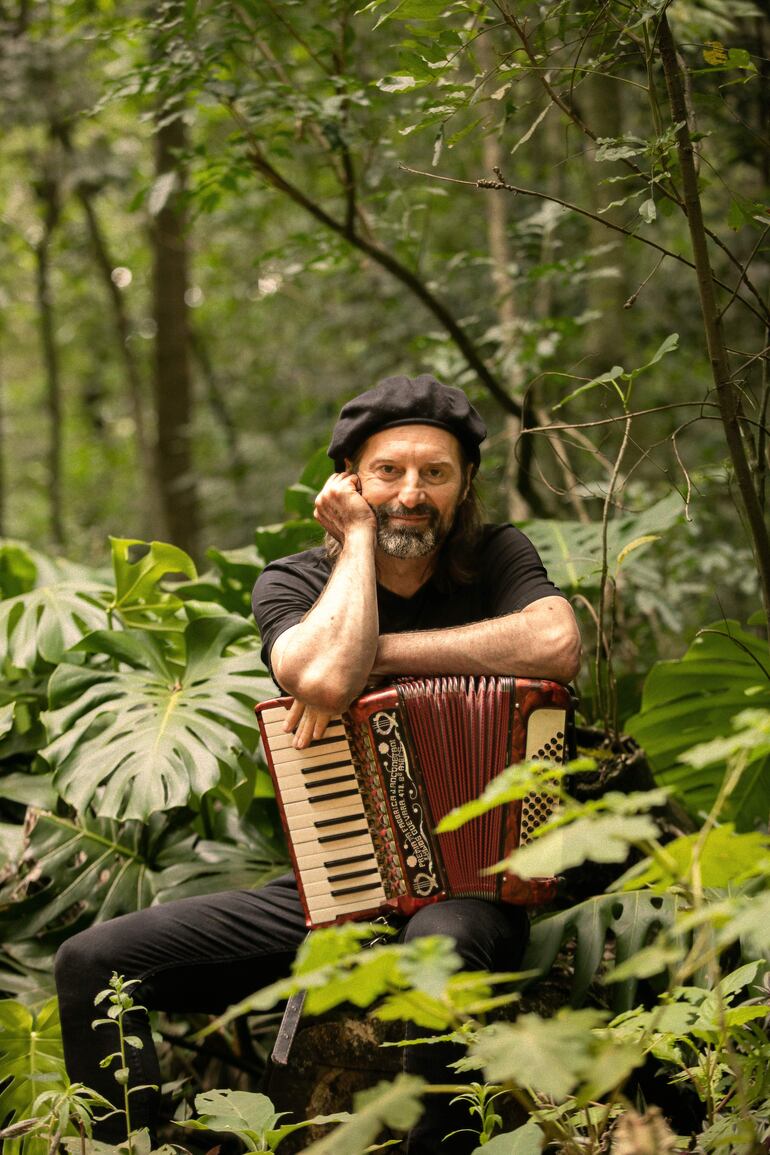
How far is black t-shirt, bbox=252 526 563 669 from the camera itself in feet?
8.87

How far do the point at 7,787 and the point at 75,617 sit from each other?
1.75 ft

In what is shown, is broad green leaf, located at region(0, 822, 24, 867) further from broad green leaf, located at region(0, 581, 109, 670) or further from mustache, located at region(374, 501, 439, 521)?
mustache, located at region(374, 501, 439, 521)

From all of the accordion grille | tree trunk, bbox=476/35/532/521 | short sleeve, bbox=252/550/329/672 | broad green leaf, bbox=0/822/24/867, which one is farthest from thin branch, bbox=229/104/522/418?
broad green leaf, bbox=0/822/24/867

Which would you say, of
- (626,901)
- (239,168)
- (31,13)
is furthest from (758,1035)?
(31,13)

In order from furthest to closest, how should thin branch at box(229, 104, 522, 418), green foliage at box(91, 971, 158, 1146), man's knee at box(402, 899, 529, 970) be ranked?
thin branch at box(229, 104, 522, 418) → man's knee at box(402, 899, 529, 970) → green foliage at box(91, 971, 158, 1146)

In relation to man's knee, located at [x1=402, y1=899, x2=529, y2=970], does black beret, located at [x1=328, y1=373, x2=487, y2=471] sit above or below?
above

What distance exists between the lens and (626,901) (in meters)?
2.66

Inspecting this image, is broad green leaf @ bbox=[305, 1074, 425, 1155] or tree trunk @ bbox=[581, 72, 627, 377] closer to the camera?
broad green leaf @ bbox=[305, 1074, 425, 1155]

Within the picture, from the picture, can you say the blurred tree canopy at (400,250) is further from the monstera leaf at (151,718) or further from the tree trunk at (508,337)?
the monstera leaf at (151,718)

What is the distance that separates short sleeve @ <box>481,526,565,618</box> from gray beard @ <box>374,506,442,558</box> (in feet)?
0.56

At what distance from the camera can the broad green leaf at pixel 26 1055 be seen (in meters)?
2.62

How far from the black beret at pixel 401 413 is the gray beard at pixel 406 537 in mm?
199

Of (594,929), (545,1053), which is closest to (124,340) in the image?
(594,929)

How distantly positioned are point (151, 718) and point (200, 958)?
698 millimetres
